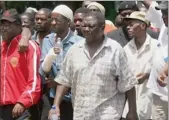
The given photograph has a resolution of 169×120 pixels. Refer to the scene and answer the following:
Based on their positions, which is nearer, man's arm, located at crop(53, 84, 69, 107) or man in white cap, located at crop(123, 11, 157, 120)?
man's arm, located at crop(53, 84, 69, 107)

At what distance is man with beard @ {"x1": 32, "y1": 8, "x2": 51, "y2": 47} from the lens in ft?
25.1

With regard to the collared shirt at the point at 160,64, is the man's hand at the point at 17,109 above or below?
below

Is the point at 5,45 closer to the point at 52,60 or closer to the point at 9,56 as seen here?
the point at 9,56

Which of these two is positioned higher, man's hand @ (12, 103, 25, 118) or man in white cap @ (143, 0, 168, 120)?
man in white cap @ (143, 0, 168, 120)

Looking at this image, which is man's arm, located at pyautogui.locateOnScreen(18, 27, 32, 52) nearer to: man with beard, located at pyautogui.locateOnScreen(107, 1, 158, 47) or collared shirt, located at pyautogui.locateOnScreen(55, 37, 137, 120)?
collared shirt, located at pyautogui.locateOnScreen(55, 37, 137, 120)

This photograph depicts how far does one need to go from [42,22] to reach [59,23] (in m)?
1.06

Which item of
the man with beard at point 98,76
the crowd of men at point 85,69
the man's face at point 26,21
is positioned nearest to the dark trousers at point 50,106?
the crowd of men at point 85,69

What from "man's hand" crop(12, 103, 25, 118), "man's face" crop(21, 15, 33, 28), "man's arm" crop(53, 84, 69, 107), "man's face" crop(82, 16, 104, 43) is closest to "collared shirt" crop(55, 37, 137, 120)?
"man's face" crop(82, 16, 104, 43)

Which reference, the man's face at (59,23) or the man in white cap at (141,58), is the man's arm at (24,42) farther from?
the man in white cap at (141,58)

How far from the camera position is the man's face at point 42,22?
7.66 meters

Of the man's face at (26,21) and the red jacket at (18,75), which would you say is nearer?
the red jacket at (18,75)

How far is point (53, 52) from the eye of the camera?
651 centimetres

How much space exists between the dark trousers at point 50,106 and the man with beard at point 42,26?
1102 millimetres

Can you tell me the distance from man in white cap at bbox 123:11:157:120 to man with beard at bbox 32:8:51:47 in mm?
1345
